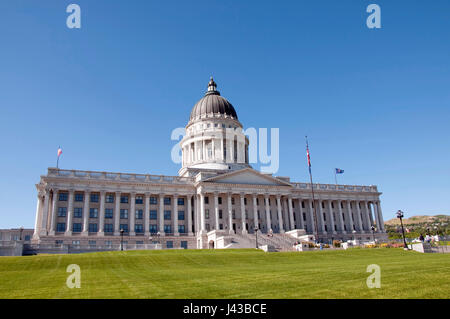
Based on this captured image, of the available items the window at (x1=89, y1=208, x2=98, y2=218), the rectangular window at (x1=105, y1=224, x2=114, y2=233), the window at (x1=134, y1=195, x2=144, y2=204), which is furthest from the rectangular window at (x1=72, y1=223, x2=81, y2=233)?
the window at (x1=134, y1=195, x2=144, y2=204)

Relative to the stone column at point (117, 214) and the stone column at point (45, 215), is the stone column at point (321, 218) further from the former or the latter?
the stone column at point (45, 215)

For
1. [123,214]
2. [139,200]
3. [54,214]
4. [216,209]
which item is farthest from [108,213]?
[216,209]

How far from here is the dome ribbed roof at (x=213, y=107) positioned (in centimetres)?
9669

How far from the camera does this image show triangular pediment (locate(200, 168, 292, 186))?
245 ft

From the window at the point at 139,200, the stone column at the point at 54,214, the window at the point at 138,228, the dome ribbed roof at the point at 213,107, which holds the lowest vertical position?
the window at the point at 138,228

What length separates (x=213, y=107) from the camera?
97000 mm

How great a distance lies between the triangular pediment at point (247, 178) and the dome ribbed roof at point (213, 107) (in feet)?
82.9

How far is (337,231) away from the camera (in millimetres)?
86312

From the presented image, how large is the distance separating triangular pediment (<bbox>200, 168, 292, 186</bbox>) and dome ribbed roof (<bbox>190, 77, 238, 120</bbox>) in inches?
994

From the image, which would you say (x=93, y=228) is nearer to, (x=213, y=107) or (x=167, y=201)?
(x=167, y=201)

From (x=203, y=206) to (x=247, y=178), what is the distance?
41.1 feet

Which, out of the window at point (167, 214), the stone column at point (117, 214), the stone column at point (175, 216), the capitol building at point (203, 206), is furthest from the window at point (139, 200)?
the stone column at point (175, 216)

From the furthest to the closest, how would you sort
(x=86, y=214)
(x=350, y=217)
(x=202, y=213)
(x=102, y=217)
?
(x=350, y=217), (x=202, y=213), (x=102, y=217), (x=86, y=214)

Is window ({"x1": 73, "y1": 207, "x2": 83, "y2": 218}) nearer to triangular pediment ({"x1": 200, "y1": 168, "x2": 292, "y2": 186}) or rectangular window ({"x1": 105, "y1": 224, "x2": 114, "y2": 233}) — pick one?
rectangular window ({"x1": 105, "y1": 224, "x2": 114, "y2": 233})
